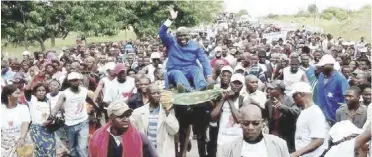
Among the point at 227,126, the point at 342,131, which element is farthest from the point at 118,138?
the point at 227,126

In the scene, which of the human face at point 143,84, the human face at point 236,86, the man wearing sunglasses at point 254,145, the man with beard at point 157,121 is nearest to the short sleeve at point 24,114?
the human face at point 143,84

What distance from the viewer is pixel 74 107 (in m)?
8.02

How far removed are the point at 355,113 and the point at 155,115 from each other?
6.94ft

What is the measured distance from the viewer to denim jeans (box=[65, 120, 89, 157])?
8086mm

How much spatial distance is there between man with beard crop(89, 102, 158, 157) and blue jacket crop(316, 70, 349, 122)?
11.4ft

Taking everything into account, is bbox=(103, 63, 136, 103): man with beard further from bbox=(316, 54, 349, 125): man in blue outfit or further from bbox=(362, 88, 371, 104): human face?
bbox=(362, 88, 371, 104): human face

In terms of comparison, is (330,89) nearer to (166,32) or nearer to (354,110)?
(354,110)

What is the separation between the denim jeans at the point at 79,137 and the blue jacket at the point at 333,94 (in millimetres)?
3192

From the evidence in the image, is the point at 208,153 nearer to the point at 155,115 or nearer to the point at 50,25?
the point at 155,115

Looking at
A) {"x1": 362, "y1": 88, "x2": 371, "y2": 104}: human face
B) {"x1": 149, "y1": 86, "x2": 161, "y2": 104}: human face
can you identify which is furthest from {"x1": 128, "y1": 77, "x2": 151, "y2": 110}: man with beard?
{"x1": 362, "y1": 88, "x2": 371, "y2": 104}: human face

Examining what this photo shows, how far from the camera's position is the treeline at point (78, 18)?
73.3 ft

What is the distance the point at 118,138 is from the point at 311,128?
184cm

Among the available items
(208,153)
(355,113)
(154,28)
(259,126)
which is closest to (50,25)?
(154,28)

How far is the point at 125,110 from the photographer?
4852 mm
